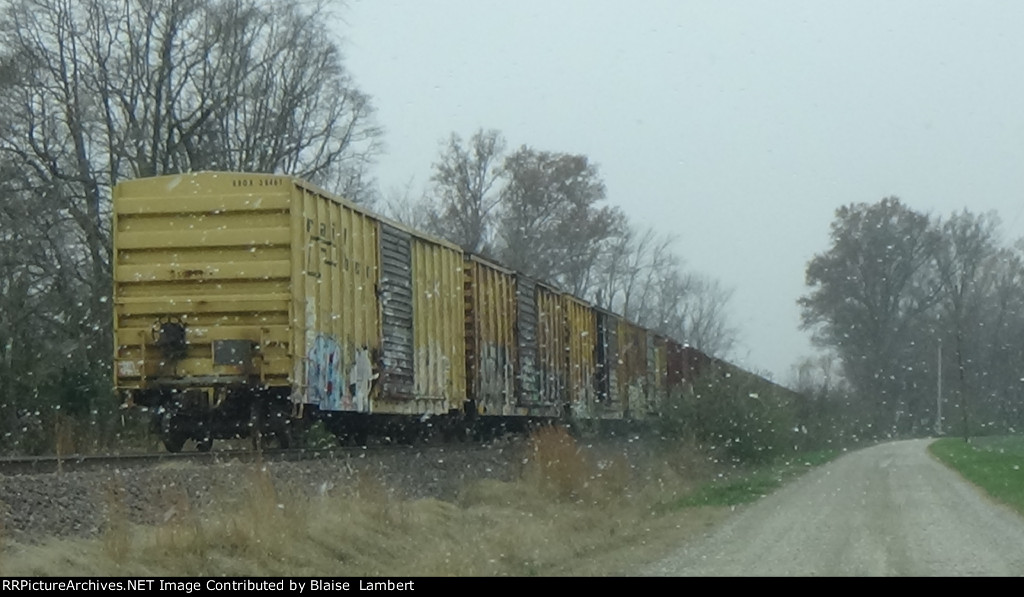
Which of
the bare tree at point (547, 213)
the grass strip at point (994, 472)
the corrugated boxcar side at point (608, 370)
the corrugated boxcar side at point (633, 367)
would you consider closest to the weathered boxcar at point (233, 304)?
the grass strip at point (994, 472)

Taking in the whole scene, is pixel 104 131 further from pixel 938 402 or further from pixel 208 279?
pixel 938 402

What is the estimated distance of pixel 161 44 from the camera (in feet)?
121

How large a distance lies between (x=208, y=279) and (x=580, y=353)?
1494 cm

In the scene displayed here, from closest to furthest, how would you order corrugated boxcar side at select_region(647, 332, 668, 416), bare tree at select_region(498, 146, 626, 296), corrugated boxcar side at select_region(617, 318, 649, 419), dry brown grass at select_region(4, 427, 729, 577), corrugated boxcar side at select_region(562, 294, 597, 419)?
dry brown grass at select_region(4, 427, 729, 577), corrugated boxcar side at select_region(562, 294, 597, 419), corrugated boxcar side at select_region(617, 318, 649, 419), corrugated boxcar side at select_region(647, 332, 668, 416), bare tree at select_region(498, 146, 626, 296)

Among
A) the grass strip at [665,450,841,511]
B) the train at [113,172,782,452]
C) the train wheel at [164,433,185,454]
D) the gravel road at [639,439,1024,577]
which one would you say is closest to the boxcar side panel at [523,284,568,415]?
the grass strip at [665,450,841,511]

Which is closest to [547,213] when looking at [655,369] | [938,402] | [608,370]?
[655,369]

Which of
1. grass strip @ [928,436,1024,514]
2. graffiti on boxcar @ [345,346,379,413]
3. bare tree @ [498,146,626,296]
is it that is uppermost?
bare tree @ [498,146,626,296]

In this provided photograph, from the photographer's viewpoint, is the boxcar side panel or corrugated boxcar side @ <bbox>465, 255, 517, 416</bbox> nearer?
corrugated boxcar side @ <bbox>465, 255, 517, 416</bbox>

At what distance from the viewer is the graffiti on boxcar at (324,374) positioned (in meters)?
17.4

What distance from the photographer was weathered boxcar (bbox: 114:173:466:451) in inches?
669

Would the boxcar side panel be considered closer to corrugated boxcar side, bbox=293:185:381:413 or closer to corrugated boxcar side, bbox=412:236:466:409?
corrugated boxcar side, bbox=412:236:466:409

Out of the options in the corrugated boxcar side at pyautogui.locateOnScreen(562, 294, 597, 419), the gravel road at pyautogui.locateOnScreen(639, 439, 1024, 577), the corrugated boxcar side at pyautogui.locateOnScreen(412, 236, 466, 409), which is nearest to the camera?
the gravel road at pyautogui.locateOnScreen(639, 439, 1024, 577)

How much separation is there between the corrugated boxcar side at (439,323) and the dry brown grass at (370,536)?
438cm

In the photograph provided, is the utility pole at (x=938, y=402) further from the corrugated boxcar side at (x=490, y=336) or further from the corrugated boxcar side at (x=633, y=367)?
the corrugated boxcar side at (x=490, y=336)
